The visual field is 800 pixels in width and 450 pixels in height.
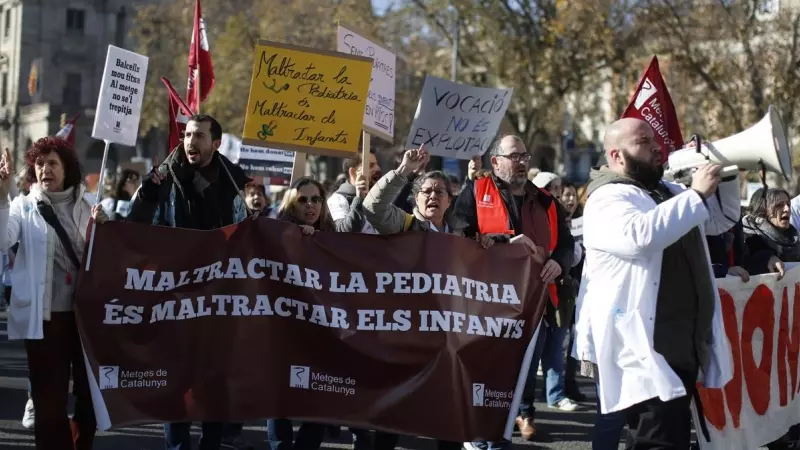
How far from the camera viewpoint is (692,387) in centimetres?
516

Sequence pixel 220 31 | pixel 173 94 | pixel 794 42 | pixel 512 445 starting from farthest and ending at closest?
1. pixel 220 31
2. pixel 794 42
3. pixel 173 94
4. pixel 512 445

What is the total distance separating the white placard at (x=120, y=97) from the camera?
7434 millimetres

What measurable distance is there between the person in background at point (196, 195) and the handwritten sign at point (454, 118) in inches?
96.7

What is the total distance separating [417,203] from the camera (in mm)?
6793

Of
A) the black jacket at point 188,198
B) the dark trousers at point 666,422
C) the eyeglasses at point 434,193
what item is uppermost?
the eyeglasses at point 434,193

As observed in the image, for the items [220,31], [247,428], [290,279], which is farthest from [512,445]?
[220,31]

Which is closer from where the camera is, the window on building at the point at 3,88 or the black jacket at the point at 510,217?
the black jacket at the point at 510,217

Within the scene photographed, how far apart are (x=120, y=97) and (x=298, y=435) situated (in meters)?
2.61

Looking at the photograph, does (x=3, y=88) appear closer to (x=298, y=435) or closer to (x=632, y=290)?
(x=298, y=435)

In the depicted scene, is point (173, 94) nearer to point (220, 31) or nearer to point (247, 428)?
point (247, 428)

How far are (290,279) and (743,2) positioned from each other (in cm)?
2098

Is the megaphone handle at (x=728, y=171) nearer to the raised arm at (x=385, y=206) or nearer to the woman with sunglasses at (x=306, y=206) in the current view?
the raised arm at (x=385, y=206)

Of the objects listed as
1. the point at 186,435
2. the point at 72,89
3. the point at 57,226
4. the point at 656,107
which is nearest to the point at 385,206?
the point at 186,435

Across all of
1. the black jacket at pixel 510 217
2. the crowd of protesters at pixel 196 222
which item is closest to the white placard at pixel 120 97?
the crowd of protesters at pixel 196 222
